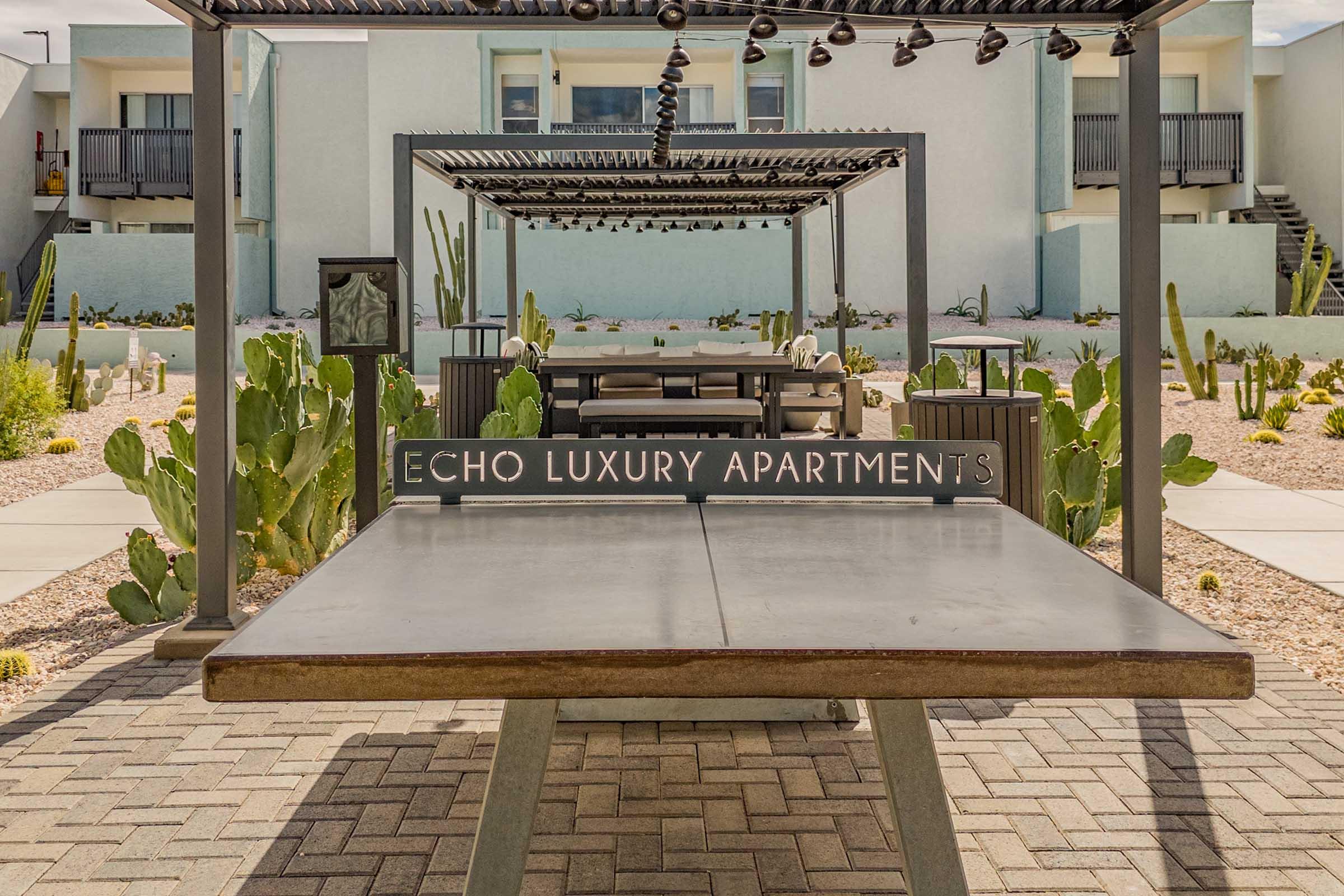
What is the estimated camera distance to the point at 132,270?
91.5ft

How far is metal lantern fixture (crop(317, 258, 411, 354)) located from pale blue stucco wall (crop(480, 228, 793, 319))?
20877 millimetres

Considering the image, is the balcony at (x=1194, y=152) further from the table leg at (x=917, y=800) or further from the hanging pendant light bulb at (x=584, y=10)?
the table leg at (x=917, y=800)

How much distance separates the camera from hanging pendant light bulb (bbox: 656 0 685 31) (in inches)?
201

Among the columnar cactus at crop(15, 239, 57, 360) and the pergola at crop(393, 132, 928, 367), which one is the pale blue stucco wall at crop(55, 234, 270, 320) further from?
the pergola at crop(393, 132, 928, 367)

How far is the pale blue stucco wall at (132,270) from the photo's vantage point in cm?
2773

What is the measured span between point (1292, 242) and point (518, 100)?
59.4 ft

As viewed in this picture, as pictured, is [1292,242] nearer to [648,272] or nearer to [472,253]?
[648,272]

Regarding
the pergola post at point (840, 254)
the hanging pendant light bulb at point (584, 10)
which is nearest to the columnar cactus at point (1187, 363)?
the pergola post at point (840, 254)

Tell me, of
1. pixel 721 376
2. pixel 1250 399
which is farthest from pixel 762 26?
pixel 1250 399

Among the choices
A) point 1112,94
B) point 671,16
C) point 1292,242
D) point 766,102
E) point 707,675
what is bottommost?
point 707,675

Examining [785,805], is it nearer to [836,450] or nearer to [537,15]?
[836,450]

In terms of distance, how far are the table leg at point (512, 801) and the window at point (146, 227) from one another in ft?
101

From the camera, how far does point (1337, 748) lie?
3.86 metres

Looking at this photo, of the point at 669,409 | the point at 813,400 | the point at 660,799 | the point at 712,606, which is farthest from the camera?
the point at 813,400
